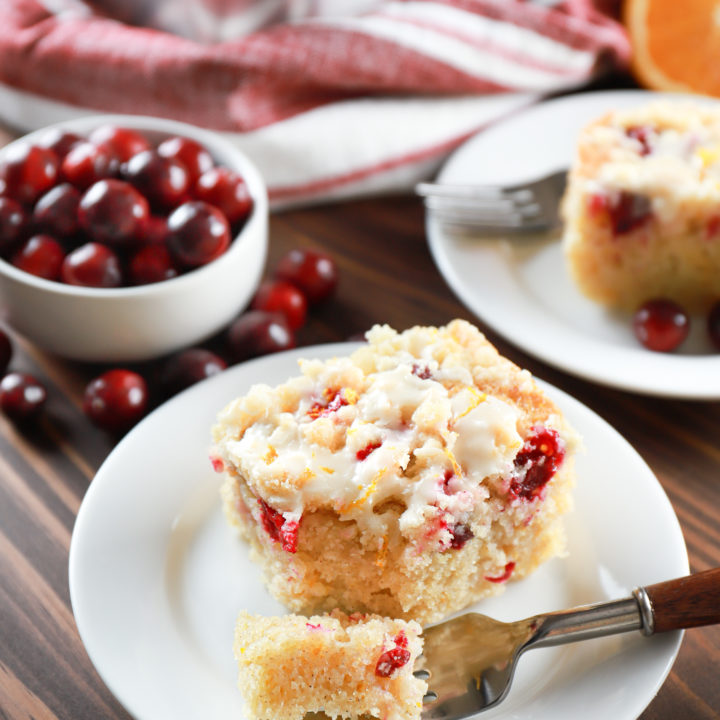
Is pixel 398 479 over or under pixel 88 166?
under

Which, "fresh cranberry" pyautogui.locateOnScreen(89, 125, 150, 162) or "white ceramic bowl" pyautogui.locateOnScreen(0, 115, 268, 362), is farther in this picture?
"fresh cranberry" pyautogui.locateOnScreen(89, 125, 150, 162)

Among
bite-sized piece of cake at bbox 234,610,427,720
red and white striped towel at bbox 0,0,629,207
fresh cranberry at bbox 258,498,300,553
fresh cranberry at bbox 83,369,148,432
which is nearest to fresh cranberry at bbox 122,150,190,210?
fresh cranberry at bbox 83,369,148,432

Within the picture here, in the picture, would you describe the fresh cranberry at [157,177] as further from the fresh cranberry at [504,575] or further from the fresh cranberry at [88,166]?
the fresh cranberry at [504,575]

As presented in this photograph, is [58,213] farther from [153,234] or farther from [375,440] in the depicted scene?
[375,440]

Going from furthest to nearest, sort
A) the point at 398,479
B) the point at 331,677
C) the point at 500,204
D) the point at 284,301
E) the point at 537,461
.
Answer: the point at 500,204 → the point at 284,301 → the point at 537,461 → the point at 398,479 → the point at 331,677

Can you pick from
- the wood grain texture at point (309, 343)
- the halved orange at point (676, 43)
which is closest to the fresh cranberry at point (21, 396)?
the wood grain texture at point (309, 343)

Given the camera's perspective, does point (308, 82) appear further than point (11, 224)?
Yes

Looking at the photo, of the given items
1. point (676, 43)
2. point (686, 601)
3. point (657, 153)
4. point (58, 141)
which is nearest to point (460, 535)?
point (686, 601)

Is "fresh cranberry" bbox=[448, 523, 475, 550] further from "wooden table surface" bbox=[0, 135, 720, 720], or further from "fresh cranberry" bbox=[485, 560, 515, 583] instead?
"wooden table surface" bbox=[0, 135, 720, 720]
